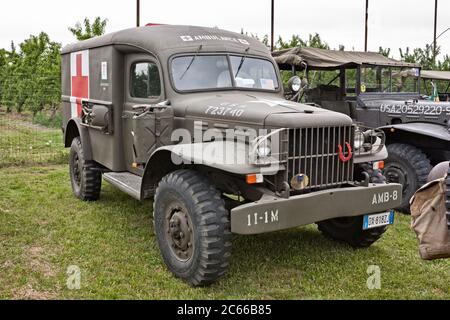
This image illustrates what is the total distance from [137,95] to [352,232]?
2603mm

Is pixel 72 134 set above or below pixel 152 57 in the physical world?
below

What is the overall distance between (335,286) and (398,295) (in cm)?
48

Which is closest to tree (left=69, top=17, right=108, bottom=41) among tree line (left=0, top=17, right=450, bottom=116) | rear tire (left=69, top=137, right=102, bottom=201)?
tree line (left=0, top=17, right=450, bottom=116)

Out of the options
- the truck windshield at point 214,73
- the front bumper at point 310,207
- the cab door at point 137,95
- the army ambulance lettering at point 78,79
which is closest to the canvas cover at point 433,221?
the front bumper at point 310,207

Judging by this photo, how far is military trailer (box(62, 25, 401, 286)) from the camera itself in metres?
3.92

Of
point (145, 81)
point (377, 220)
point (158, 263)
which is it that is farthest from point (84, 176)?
point (377, 220)

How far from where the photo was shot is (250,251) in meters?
5.01

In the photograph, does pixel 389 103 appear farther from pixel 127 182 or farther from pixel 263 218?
pixel 263 218

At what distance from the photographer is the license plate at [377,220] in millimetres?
4438

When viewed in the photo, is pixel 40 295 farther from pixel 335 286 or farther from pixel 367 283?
pixel 367 283

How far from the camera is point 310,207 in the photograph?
12.9 ft

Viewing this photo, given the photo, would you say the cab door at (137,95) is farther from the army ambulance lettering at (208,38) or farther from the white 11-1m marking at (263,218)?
the white 11-1m marking at (263,218)

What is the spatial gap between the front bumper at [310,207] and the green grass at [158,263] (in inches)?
23.8

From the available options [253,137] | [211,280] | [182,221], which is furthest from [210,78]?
[211,280]
